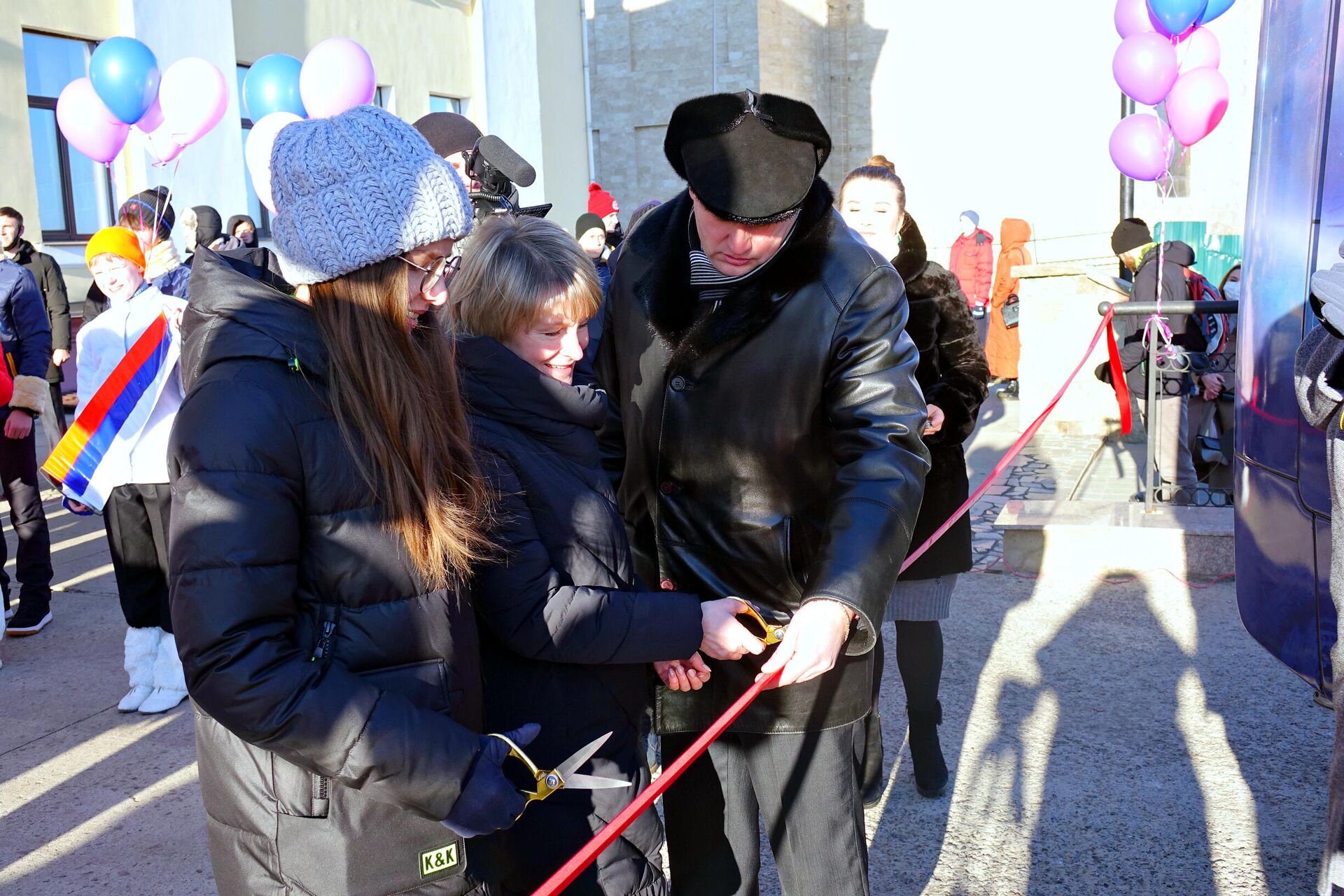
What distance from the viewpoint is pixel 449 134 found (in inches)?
175

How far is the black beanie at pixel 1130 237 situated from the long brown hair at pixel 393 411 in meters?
7.38

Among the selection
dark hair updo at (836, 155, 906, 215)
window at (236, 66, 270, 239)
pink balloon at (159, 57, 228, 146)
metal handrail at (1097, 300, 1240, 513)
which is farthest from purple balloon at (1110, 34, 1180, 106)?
window at (236, 66, 270, 239)

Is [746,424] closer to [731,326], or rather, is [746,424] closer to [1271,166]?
[731,326]

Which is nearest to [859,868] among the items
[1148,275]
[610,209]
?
[1148,275]

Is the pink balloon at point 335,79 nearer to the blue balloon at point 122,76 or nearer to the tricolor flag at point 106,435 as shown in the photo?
the blue balloon at point 122,76

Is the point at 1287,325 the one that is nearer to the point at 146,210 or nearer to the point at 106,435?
the point at 106,435

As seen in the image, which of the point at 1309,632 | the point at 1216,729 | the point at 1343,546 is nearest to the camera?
the point at 1343,546

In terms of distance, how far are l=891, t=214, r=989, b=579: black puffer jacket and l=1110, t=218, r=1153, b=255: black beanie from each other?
16.1ft

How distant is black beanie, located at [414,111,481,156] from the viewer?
4445 millimetres

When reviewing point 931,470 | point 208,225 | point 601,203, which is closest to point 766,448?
point 931,470

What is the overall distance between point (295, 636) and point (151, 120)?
768cm

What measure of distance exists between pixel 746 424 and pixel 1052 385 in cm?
844

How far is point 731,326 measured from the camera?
2404 mm

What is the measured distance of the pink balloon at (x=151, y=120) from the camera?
26.7 feet
